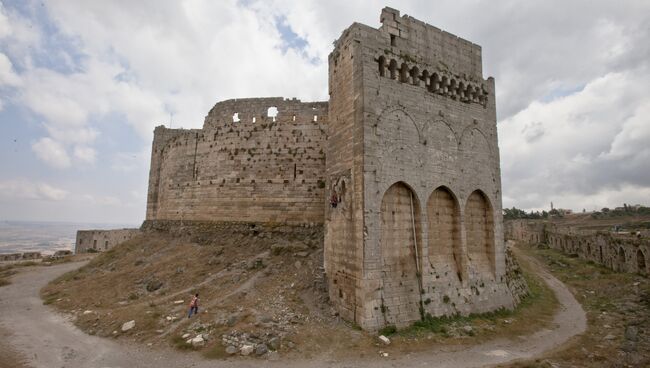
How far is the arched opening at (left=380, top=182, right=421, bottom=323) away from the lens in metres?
12.7

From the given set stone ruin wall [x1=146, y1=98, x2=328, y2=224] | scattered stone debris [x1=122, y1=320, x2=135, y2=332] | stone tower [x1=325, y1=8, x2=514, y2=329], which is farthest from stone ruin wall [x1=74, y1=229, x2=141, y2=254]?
stone tower [x1=325, y1=8, x2=514, y2=329]

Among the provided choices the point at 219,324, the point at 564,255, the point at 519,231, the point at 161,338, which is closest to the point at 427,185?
the point at 219,324

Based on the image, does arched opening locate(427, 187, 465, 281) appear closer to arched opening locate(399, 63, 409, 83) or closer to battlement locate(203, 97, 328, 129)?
arched opening locate(399, 63, 409, 83)

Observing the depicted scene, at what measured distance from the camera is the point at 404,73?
14773 millimetres

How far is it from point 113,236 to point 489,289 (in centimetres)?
4404

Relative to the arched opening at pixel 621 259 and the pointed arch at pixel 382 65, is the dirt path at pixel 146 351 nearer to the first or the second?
the pointed arch at pixel 382 65

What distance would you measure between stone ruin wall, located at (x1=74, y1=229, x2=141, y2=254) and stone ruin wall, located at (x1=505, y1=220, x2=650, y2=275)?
48616 millimetres

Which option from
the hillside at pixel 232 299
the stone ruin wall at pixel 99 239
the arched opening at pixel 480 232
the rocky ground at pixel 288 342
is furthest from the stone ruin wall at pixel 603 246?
the stone ruin wall at pixel 99 239

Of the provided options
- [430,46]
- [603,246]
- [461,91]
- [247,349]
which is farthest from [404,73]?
[603,246]

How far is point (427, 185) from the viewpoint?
14.5m

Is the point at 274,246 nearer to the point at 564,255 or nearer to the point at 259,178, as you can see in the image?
the point at 259,178

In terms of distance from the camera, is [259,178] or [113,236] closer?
[259,178]

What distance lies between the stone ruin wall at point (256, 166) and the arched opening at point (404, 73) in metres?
6.61

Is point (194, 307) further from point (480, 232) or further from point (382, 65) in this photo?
point (480, 232)
